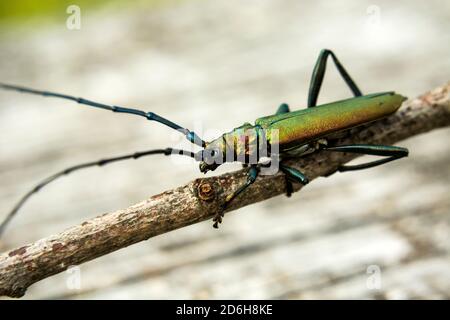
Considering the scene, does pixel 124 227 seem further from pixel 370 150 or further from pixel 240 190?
pixel 370 150

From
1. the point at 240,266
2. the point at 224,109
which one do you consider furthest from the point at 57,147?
the point at 240,266

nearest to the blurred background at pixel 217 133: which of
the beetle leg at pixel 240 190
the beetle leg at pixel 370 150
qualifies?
the beetle leg at pixel 370 150

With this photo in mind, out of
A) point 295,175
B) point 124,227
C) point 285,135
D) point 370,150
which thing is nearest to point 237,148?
point 285,135

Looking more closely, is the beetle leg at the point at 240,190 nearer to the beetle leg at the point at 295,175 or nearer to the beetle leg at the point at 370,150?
the beetle leg at the point at 295,175

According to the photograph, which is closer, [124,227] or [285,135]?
[124,227]

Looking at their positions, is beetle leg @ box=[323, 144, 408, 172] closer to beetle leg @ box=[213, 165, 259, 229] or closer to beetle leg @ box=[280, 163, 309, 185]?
beetle leg @ box=[280, 163, 309, 185]

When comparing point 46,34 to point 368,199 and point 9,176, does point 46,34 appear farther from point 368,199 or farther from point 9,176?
point 368,199
